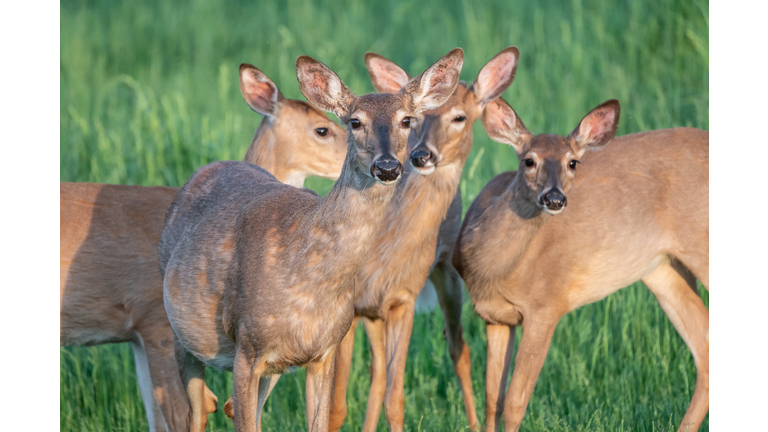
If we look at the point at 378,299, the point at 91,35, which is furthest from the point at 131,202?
the point at 91,35

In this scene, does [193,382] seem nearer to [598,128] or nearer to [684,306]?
[598,128]

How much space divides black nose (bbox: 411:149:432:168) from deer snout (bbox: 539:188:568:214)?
72 centimetres

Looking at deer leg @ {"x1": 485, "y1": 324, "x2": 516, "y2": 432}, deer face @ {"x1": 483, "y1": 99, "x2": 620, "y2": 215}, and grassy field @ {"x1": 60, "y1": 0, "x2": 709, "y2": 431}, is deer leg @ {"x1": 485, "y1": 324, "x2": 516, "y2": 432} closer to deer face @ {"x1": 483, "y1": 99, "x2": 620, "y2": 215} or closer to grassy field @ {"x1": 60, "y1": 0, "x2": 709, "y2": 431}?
grassy field @ {"x1": 60, "y1": 0, "x2": 709, "y2": 431}

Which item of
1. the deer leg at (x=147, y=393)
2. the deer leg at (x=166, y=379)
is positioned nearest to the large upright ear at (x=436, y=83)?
the deer leg at (x=166, y=379)

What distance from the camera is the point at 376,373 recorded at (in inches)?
242

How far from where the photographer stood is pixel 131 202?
6.32 meters

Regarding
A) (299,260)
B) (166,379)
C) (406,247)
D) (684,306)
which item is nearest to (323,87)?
→ (299,260)

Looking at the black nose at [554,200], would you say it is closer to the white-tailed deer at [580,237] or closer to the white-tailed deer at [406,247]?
the white-tailed deer at [580,237]

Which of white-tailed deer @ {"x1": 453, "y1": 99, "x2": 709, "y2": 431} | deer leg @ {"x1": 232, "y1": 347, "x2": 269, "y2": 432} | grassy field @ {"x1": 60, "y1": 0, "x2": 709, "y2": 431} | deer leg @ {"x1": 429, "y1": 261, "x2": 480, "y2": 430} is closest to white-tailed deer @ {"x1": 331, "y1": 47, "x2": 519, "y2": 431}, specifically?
white-tailed deer @ {"x1": 453, "y1": 99, "x2": 709, "y2": 431}

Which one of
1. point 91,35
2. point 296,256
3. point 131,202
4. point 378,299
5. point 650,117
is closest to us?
point 296,256

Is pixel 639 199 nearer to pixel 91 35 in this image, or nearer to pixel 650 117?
pixel 650 117

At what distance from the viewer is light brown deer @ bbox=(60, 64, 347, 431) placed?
5.91 meters

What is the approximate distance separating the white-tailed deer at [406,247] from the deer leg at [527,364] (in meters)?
0.65

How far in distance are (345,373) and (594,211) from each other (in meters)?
1.90
